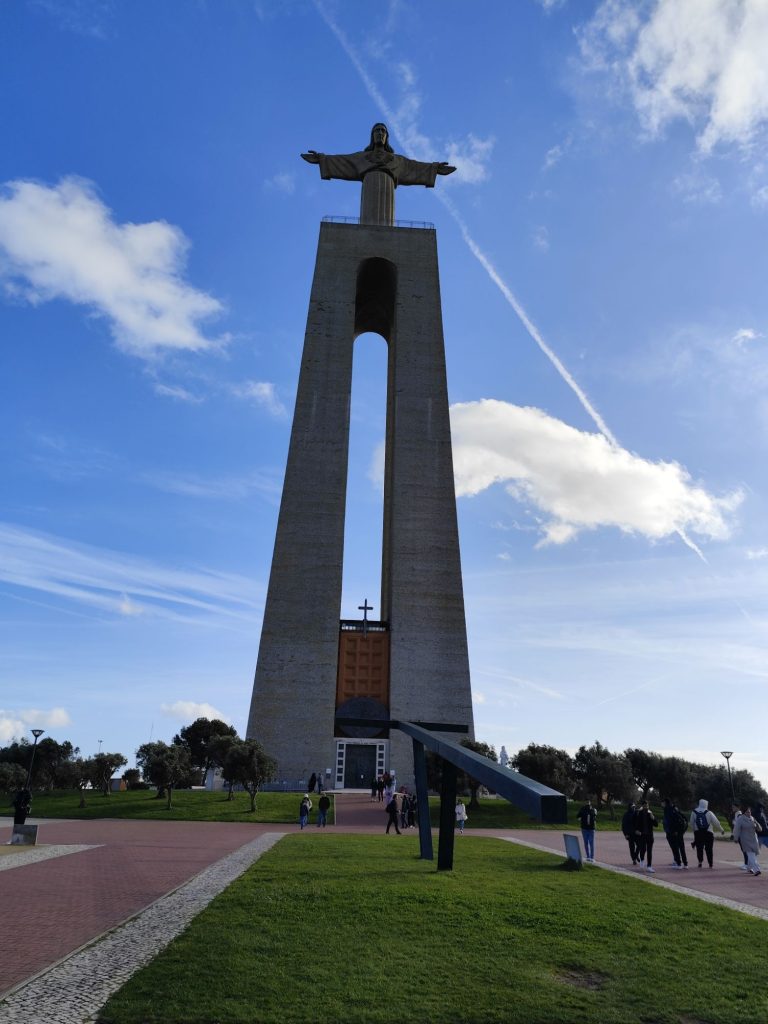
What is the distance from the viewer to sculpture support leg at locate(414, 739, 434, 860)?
13.4 m

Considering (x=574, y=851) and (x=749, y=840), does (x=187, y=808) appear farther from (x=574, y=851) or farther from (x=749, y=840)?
(x=749, y=840)

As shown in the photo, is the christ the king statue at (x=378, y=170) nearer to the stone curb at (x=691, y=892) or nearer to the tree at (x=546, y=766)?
the tree at (x=546, y=766)

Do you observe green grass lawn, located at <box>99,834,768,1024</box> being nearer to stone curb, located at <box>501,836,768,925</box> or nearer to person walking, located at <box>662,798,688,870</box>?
stone curb, located at <box>501,836,768,925</box>

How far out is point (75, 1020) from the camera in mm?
4848

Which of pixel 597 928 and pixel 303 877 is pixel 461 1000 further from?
pixel 303 877

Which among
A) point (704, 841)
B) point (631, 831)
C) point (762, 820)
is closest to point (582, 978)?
point (631, 831)

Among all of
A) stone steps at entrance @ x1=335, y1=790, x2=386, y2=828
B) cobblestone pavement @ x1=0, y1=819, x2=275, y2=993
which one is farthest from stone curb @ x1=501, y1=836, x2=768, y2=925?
stone steps at entrance @ x1=335, y1=790, x2=386, y2=828

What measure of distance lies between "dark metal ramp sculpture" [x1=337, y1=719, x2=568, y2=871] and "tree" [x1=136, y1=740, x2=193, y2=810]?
1565 cm

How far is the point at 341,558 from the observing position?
38.7 metres

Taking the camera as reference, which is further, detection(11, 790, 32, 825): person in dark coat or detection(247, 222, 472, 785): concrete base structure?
detection(247, 222, 472, 785): concrete base structure

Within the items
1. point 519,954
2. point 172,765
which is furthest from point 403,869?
point 172,765

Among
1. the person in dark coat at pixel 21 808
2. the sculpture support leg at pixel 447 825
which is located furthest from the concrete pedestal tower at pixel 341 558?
the sculpture support leg at pixel 447 825

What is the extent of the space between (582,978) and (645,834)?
29.0 feet

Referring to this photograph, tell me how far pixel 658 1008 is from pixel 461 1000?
1.54m
